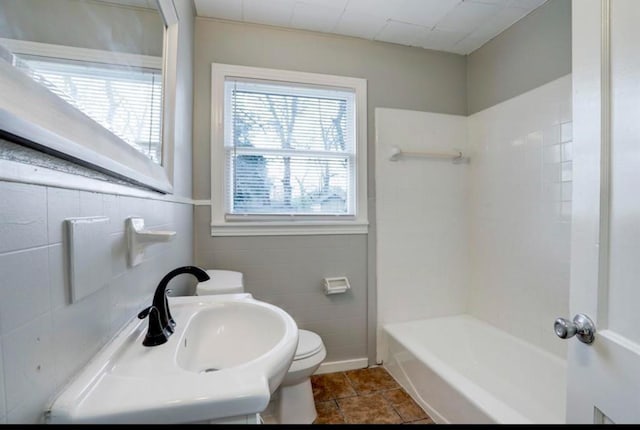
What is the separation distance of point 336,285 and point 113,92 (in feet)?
5.51

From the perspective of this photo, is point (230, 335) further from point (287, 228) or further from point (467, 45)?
point (467, 45)

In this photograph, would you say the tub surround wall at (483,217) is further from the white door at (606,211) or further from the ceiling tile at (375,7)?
the white door at (606,211)

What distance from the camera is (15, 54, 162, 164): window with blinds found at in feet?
1.62

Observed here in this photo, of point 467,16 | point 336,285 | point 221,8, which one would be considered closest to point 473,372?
point 336,285

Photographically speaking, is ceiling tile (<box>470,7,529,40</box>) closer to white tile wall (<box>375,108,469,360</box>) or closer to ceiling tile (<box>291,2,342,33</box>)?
white tile wall (<box>375,108,469,360</box>)

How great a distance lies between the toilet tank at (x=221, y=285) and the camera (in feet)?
4.86

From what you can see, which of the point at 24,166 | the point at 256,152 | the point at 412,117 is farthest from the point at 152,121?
the point at 412,117

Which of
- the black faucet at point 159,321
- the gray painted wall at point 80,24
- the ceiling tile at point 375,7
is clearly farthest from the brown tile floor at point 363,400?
the ceiling tile at point 375,7

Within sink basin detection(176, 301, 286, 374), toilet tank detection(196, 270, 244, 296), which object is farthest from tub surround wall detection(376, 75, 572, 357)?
sink basin detection(176, 301, 286, 374)

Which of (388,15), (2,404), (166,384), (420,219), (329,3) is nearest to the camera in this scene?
(2,404)

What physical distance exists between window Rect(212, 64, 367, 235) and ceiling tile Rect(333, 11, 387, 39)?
0.32 meters

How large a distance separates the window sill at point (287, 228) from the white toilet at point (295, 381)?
41cm

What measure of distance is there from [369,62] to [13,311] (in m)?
2.32

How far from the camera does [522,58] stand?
77.0 inches
